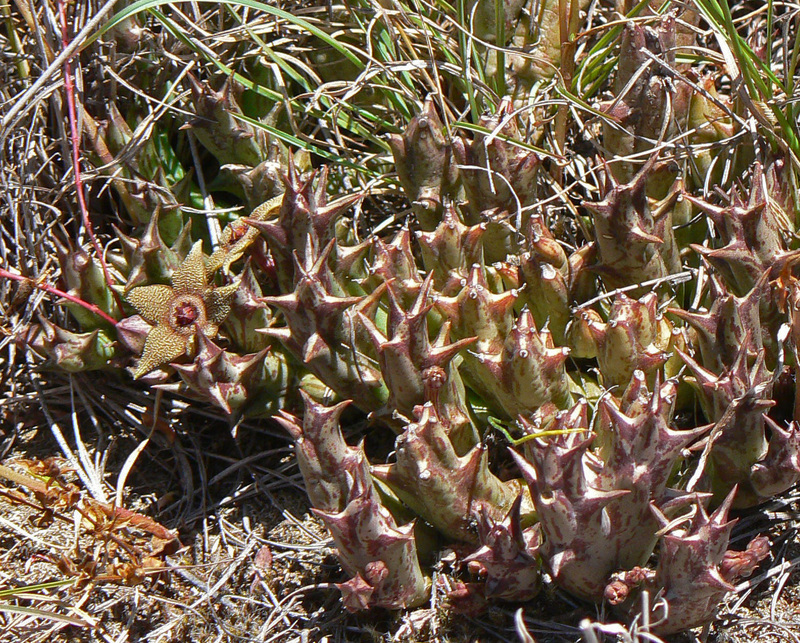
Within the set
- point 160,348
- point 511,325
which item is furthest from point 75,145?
point 511,325

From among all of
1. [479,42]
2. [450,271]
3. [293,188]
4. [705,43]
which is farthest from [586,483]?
[705,43]

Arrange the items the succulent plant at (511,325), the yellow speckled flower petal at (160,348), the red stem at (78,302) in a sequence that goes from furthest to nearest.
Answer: the red stem at (78,302) → the yellow speckled flower petal at (160,348) → the succulent plant at (511,325)

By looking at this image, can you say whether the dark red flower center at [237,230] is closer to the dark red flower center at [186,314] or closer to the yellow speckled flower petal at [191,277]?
the yellow speckled flower petal at [191,277]

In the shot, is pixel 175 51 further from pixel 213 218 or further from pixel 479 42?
pixel 479 42

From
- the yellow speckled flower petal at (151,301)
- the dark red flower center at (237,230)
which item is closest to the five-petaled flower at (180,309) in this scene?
the yellow speckled flower petal at (151,301)

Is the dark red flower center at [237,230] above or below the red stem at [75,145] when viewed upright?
below

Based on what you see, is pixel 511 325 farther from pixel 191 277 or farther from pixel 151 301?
pixel 151 301

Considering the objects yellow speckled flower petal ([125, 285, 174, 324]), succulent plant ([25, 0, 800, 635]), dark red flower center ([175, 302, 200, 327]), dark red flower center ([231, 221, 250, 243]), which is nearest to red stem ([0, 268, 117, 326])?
succulent plant ([25, 0, 800, 635])

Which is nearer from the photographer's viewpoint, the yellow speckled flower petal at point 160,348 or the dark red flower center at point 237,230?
the yellow speckled flower petal at point 160,348
